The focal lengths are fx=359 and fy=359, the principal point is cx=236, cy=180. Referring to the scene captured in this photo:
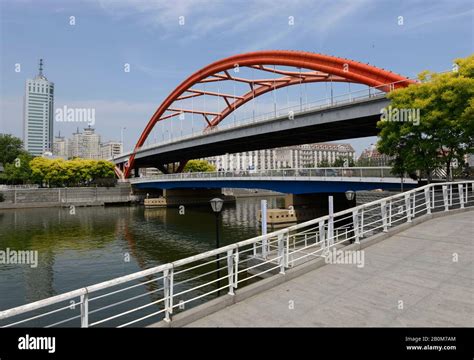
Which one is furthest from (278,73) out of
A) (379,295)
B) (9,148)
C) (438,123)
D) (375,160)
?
(9,148)

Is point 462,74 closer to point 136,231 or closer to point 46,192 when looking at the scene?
point 136,231

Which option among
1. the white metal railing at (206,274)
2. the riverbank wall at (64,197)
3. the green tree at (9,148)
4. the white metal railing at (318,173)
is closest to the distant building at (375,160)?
the white metal railing at (318,173)

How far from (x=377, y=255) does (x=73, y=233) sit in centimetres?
3007

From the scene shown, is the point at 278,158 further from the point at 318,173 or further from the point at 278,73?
the point at 318,173

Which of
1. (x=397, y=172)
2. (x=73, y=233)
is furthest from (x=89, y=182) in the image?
(x=397, y=172)

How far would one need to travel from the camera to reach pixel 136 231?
34.7 meters

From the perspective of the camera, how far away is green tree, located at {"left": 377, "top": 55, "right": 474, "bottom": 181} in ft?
60.5
